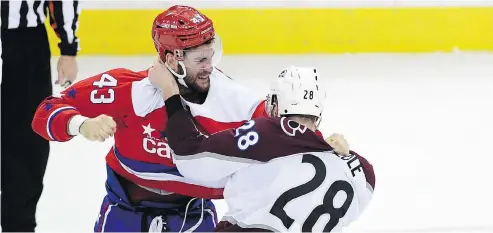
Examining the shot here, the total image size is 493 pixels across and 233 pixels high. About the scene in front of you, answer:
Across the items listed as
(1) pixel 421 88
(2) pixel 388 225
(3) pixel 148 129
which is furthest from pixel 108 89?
(1) pixel 421 88

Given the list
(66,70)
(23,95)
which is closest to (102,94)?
(23,95)

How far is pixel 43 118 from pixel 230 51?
3699 millimetres

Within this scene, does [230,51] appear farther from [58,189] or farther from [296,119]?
[296,119]

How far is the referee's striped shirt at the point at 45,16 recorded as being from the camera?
2.81 m

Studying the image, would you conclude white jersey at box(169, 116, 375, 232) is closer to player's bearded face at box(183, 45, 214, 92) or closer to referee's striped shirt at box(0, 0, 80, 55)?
player's bearded face at box(183, 45, 214, 92)

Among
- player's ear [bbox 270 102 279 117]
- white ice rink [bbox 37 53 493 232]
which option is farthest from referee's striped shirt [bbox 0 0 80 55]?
player's ear [bbox 270 102 279 117]

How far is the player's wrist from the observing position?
191 cm

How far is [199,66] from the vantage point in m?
1.98

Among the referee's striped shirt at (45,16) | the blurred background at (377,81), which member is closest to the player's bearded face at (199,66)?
the referee's striped shirt at (45,16)

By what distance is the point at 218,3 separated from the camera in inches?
210

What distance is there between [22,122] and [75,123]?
1.02 metres

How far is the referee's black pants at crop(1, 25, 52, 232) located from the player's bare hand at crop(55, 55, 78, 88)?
103 millimetres

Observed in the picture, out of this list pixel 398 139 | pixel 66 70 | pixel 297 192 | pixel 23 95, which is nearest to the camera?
pixel 297 192

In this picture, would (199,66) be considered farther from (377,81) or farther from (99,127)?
(377,81)
